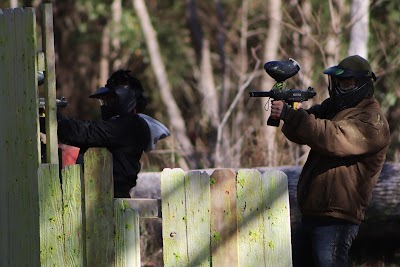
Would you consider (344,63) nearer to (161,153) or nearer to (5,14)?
(5,14)

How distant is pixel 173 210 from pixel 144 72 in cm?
2123

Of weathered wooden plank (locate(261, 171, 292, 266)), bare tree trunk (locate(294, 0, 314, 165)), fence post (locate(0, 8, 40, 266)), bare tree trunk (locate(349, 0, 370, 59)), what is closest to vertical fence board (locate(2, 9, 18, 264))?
fence post (locate(0, 8, 40, 266))

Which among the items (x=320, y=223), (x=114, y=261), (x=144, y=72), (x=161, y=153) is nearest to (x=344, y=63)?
(x=320, y=223)

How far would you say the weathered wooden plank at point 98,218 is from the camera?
5.15 metres

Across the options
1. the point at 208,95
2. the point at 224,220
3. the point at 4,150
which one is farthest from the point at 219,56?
the point at 224,220

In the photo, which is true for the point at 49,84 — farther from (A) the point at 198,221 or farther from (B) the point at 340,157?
(B) the point at 340,157

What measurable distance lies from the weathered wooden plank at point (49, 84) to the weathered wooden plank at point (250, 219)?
1232mm

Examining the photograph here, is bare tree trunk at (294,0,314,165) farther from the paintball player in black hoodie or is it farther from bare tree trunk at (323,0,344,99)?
the paintball player in black hoodie

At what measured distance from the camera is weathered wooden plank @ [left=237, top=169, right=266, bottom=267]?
5.05m

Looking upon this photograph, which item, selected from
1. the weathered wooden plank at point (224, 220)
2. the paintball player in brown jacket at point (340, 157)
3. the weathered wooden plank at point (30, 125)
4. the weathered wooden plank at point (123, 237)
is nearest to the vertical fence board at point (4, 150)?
the weathered wooden plank at point (30, 125)

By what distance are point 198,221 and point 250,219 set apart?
0.28m

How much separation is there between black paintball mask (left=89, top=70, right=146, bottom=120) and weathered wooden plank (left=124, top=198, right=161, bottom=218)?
1.85 meters

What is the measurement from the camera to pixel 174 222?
5.09m

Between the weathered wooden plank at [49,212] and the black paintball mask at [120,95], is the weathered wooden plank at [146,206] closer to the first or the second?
the weathered wooden plank at [49,212]
